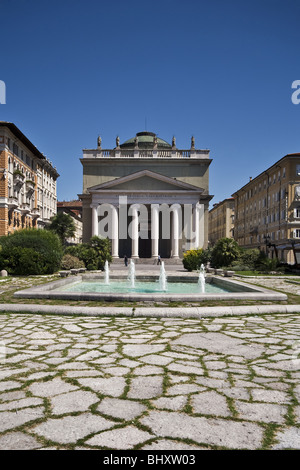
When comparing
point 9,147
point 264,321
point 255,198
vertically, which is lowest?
point 264,321

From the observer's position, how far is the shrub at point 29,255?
61.2 ft

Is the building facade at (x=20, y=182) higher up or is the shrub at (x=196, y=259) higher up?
the building facade at (x=20, y=182)

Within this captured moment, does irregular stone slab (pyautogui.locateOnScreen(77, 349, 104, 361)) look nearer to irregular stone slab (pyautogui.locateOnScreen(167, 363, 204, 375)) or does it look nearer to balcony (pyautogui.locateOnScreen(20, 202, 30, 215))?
irregular stone slab (pyautogui.locateOnScreen(167, 363, 204, 375))

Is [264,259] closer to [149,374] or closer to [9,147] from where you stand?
[149,374]

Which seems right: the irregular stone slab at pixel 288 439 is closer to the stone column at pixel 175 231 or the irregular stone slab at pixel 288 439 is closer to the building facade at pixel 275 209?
the building facade at pixel 275 209

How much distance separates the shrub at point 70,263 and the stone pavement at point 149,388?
53.4 feet

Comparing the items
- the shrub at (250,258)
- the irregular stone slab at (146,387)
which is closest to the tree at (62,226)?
the shrub at (250,258)

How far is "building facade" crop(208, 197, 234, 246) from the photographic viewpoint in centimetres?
7856

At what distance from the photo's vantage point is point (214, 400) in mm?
3143

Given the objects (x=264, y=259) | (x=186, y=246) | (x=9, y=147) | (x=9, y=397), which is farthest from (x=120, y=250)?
(x=9, y=397)

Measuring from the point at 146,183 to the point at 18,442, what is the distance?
40.3 meters

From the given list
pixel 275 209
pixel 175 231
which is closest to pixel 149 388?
pixel 175 231

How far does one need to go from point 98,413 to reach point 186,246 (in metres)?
40.7

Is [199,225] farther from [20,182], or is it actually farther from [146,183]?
[20,182]
